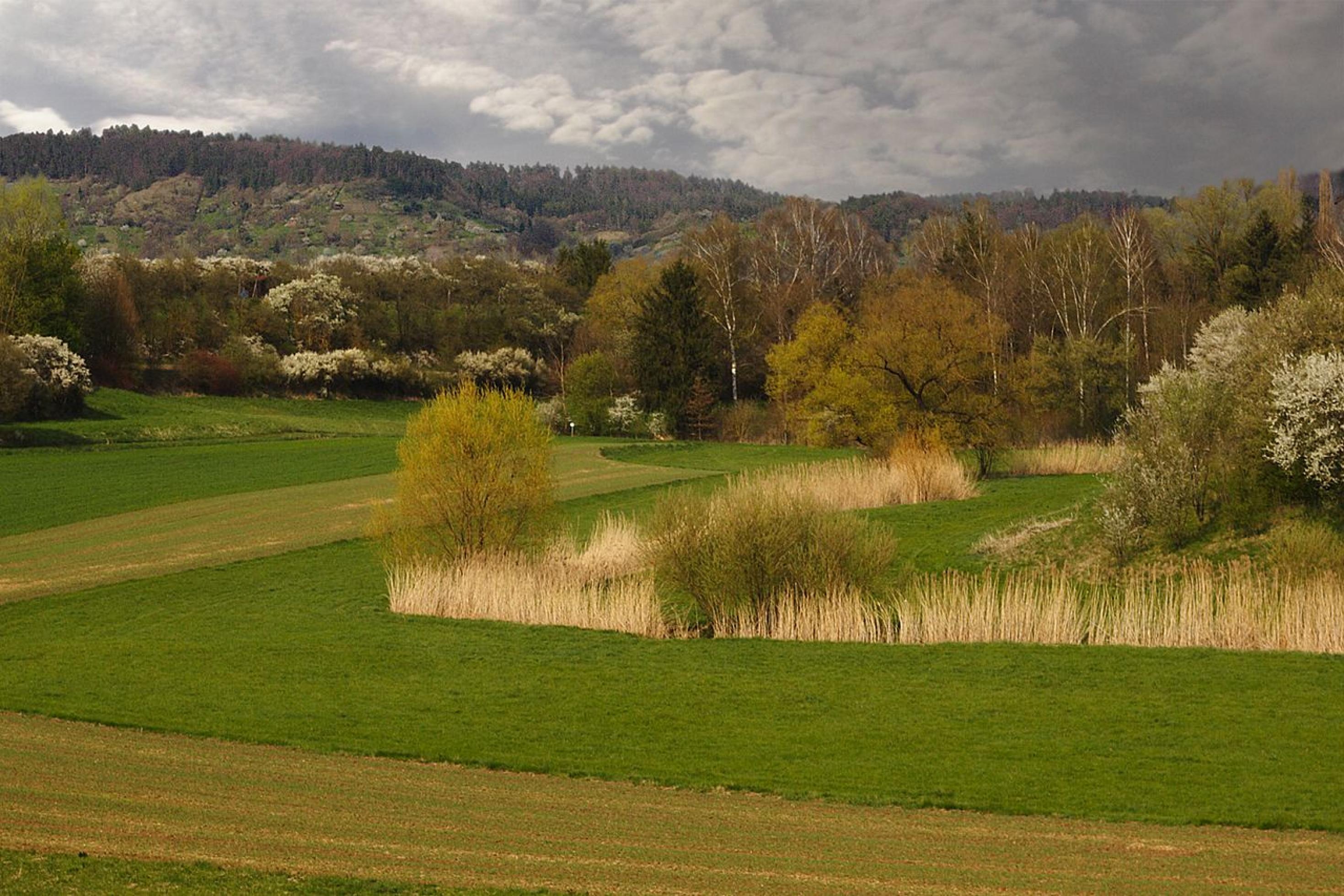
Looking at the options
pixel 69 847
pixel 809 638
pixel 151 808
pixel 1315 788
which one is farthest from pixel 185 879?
pixel 809 638

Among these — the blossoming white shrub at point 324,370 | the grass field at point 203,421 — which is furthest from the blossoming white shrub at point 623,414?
the blossoming white shrub at point 324,370

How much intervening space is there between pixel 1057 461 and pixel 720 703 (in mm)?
34104

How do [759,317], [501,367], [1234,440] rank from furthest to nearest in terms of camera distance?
[501,367] < [759,317] < [1234,440]

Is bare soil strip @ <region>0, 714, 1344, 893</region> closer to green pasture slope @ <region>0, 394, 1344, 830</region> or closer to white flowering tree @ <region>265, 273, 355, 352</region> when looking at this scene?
green pasture slope @ <region>0, 394, 1344, 830</region>

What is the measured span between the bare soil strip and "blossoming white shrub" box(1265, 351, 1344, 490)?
48.6ft

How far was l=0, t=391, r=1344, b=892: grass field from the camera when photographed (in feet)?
29.4

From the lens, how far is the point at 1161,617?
19344mm

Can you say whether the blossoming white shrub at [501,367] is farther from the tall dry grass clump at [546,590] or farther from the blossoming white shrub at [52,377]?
the tall dry grass clump at [546,590]

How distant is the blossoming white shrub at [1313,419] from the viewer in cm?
2258

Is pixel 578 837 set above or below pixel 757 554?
below

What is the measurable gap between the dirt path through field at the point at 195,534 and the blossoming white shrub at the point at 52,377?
2036cm

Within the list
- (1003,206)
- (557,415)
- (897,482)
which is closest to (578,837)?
(897,482)

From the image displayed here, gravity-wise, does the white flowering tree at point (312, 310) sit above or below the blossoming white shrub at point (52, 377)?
above

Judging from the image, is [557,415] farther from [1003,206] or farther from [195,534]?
[1003,206]
